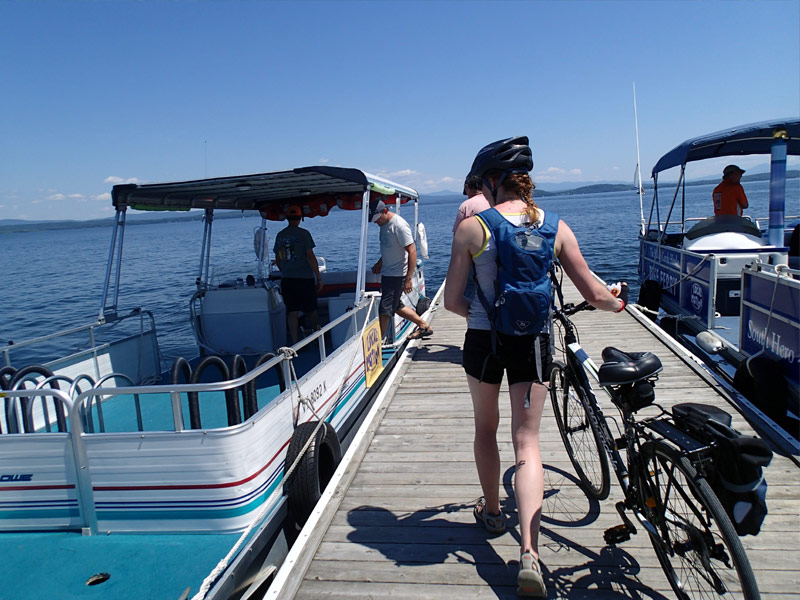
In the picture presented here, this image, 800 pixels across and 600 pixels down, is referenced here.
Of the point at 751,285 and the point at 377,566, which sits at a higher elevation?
the point at 751,285

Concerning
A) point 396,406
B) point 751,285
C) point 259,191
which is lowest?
point 396,406

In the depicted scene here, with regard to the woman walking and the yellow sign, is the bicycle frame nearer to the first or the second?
the woman walking

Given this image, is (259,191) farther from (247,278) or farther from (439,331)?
(439,331)

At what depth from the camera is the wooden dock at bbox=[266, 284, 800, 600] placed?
8.89ft

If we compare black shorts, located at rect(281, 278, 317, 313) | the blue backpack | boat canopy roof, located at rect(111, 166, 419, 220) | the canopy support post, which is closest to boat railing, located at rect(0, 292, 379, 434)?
the blue backpack

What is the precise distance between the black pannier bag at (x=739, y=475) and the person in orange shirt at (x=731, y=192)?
880 centimetres

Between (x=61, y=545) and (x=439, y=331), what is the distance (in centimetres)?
614

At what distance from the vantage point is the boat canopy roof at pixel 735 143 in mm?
8398

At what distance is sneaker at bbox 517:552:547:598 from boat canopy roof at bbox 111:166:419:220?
4202 mm

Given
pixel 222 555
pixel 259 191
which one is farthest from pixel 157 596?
pixel 259 191

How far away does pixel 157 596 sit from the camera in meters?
2.80

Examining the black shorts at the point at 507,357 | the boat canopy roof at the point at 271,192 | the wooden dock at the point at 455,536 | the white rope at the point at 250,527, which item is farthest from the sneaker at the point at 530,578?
the boat canopy roof at the point at 271,192

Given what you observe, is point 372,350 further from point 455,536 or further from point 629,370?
point 629,370

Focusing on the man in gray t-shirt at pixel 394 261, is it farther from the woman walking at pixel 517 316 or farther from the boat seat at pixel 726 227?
the boat seat at pixel 726 227
